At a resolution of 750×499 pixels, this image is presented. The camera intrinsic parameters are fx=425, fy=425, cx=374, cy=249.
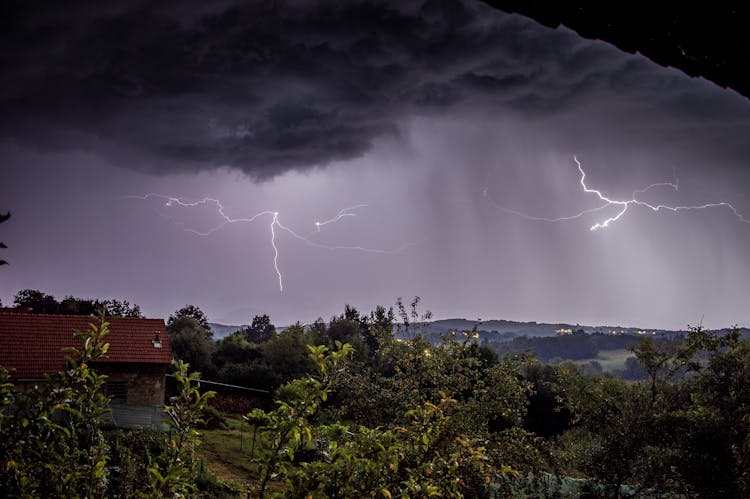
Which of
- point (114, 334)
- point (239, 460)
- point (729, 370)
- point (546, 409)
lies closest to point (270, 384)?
point (114, 334)

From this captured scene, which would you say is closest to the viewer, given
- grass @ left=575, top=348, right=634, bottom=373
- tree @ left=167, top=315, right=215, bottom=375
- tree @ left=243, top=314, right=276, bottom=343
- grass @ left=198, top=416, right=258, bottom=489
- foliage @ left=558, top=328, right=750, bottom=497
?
foliage @ left=558, top=328, right=750, bottom=497

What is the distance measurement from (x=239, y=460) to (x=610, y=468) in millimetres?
14581

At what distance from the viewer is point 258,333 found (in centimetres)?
11119

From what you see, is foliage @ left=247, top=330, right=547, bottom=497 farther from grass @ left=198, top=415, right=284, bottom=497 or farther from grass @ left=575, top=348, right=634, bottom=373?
grass @ left=575, top=348, right=634, bottom=373

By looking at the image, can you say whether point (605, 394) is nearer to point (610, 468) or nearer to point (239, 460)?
point (610, 468)

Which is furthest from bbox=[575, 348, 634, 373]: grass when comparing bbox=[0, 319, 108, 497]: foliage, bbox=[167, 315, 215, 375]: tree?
bbox=[0, 319, 108, 497]: foliage

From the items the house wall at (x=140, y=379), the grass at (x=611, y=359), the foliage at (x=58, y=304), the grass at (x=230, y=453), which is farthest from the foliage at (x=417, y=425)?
the grass at (x=611, y=359)

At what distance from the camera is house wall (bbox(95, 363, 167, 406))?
23984 mm

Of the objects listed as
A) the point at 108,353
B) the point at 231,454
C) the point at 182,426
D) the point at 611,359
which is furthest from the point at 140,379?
the point at 611,359

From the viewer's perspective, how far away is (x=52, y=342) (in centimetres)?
2450

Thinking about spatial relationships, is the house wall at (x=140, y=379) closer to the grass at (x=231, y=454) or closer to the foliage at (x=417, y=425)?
the grass at (x=231, y=454)

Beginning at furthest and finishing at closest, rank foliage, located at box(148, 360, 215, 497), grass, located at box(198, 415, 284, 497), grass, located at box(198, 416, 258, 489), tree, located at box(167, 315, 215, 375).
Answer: tree, located at box(167, 315, 215, 375)
grass, located at box(198, 416, 258, 489)
grass, located at box(198, 415, 284, 497)
foliage, located at box(148, 360, 215, 497)

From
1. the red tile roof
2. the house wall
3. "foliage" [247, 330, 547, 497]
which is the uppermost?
"foliage" [247, 330, 547, 497]

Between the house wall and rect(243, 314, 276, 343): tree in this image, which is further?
rect(243, 314, 276, 343): tree
